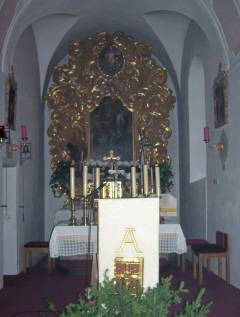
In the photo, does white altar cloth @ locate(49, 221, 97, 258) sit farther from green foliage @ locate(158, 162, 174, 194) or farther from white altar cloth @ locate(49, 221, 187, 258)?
green foliage @ locate(158, 162, 174, 194)

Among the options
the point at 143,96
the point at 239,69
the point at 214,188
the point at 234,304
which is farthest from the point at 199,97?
the point at 234,304

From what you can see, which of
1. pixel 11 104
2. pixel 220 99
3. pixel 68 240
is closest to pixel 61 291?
pixel 68 240

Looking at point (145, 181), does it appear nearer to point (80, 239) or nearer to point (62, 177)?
point (80, 239)

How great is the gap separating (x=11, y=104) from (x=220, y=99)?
11.1ft

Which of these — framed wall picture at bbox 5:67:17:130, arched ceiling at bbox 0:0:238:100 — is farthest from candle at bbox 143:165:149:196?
arched ceiling at bbox 0:0:238:100

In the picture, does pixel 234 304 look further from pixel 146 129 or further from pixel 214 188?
pixel 146 129

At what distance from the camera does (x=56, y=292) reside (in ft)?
18.9

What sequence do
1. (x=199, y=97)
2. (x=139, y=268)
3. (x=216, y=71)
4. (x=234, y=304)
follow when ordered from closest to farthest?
(x=139, y=268) < (x=234, y=304) < (x=216, y=71) < (x=199, y=97)

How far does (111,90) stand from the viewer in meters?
10.4

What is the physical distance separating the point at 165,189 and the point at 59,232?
158 inches

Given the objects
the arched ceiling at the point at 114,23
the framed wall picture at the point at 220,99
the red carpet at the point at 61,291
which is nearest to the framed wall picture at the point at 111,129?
the arched ceiling at the point at 114,23

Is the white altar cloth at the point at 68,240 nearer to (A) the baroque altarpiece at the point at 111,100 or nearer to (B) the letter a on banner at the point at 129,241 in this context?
(B) the letter a on banner at the point at 129,241

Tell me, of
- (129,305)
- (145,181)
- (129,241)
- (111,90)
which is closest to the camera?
(129,305)

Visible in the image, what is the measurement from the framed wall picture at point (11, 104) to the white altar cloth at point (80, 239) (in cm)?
196
